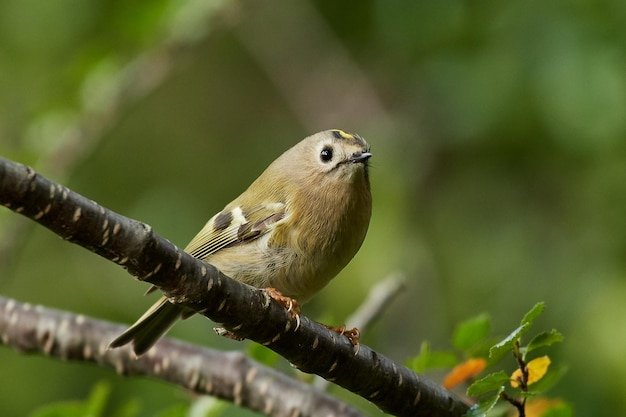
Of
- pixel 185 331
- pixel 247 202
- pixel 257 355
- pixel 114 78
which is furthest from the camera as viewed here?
pixel 185 331

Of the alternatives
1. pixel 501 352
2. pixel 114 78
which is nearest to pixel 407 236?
pixel 114 78

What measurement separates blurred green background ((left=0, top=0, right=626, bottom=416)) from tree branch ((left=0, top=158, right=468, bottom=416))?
1.76 feet

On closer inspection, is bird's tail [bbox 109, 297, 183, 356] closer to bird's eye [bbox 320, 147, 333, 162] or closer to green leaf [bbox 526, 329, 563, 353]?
bird's eye [bbox 320, 147, 333, 162]

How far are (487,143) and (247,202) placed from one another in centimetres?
223

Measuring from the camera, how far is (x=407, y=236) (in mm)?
5160

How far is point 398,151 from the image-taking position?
5492mm

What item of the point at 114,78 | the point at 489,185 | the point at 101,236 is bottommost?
the point at 101,236

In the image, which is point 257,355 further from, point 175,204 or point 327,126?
point 327,126

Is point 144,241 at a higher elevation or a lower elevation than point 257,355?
lower

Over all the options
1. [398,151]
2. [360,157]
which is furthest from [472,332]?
[398,151]

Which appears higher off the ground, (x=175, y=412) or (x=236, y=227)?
(x=236, y=227)

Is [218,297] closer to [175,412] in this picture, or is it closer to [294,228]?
[175,412]

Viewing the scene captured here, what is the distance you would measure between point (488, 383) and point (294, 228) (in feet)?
4.67

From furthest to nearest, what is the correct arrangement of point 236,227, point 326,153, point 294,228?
point 326,153 < point 236,227 < point 294,228
